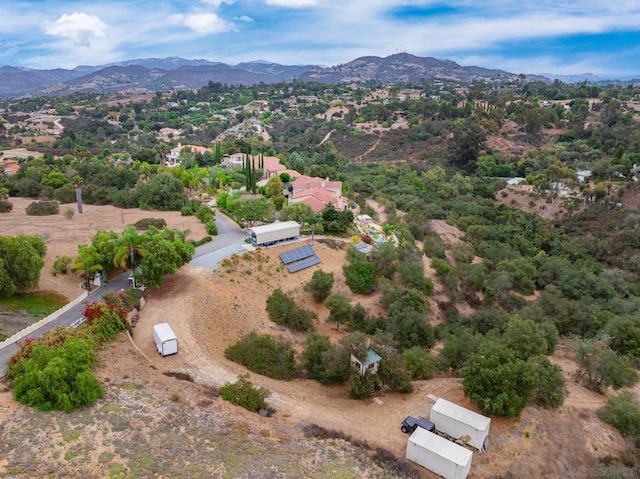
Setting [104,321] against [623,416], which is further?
[104,321]

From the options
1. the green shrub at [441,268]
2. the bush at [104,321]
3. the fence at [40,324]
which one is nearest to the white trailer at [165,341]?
the bush at [104,321]

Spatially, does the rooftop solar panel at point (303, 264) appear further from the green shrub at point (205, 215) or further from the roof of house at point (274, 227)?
the green shrub at point (205, 215)

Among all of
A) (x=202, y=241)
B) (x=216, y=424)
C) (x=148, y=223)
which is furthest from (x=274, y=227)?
(x=216, y=424)

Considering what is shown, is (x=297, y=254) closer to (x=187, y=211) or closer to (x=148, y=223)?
(x=148, y=223)

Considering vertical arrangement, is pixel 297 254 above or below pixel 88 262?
below

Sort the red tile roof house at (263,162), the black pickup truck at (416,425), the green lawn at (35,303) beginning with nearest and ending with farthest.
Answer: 1. the black pickup truck at (416,425)
2. the green lawn at (35,303)
3. the red tile roof house at (263,162)

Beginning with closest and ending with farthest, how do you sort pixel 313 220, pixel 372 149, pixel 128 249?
pixel 128 249, pixel 313 220, pixel 372 149

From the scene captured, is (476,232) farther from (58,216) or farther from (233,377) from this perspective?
(58,216)

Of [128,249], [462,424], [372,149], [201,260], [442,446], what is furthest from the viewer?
[372,149]
